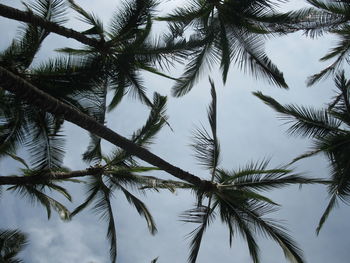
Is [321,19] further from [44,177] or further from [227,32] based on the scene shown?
[44,177]

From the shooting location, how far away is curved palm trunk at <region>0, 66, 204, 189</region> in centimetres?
665

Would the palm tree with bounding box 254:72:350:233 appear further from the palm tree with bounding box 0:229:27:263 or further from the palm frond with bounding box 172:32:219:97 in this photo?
the palm tree with bounding box 0:229:27:263

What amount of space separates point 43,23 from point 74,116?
2.85 meters

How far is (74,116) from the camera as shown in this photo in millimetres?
7332

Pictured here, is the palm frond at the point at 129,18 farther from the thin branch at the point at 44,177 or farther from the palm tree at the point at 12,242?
the palm tree at the point at 12,242

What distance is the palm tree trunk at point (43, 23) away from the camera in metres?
8.41

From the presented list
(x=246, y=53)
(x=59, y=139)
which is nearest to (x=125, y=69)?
(x=59, y=139)

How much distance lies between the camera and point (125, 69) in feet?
31.4

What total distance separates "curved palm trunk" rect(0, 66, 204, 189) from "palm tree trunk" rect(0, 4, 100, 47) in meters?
2.49

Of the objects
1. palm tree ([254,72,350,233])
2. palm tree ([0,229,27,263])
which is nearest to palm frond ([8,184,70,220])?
palm tree ([0,229,27,263])

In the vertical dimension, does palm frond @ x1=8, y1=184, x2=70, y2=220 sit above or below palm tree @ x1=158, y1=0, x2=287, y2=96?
below

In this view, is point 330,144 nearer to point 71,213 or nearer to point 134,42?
point 134,42

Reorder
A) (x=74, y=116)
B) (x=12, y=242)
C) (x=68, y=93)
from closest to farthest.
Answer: (x=74, y=116) < (x=68, y=93) < (x=12, y=242)

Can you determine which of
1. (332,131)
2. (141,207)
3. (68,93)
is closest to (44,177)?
(68,93)
